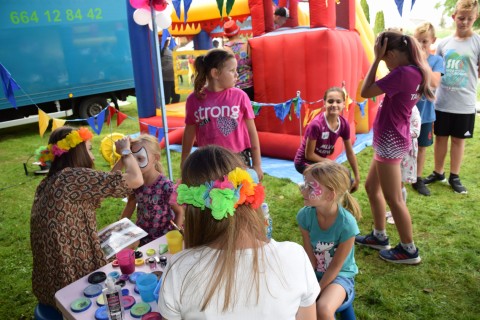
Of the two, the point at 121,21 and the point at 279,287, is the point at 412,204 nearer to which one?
the point at 279,287

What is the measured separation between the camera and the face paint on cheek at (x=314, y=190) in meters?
2.16

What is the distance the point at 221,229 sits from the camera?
125 centimetres

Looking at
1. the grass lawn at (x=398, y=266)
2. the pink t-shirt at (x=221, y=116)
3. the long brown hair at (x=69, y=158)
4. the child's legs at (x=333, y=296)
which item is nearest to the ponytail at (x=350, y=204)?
the child's legs at (x=333, y=296)

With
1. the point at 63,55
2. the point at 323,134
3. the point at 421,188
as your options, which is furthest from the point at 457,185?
the point at 63,55

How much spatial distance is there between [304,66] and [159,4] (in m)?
2.32

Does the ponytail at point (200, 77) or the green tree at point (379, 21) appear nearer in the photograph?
the ponytail at point (200, 77)

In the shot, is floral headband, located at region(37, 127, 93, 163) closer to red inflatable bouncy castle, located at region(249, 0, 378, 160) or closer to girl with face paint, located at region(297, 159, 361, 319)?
girl with face paint, located at region(297, 159, 361, 319)

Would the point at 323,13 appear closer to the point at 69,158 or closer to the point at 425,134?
the point at 425,134

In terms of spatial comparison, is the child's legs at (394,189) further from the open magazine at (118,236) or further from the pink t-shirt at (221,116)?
the open magazine at (118,236)

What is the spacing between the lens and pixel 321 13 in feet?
16.5

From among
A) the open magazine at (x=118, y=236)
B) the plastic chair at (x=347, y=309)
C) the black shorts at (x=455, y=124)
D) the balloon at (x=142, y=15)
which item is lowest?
the plastic chair at (x=347, y=309)

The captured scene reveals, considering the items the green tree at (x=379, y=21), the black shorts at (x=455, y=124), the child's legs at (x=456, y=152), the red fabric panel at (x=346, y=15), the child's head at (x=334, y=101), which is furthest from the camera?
the green tree at (x=379, y=21)

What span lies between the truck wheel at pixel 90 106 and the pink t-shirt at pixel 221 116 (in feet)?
25.1

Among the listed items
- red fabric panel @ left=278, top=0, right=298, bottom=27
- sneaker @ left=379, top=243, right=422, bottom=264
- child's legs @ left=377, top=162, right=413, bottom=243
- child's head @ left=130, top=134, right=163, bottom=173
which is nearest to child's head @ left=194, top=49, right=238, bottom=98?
child's head @ left=130, top=134, right=163, bottom=173
